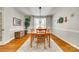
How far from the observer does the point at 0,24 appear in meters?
A: 3.72

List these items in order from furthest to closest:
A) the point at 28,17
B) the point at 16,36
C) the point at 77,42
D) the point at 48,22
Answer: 1. the point at 28,17
2. the point at 48,22
3. the point at 16,36
4. the point at 77,42

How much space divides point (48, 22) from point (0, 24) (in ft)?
14.2
